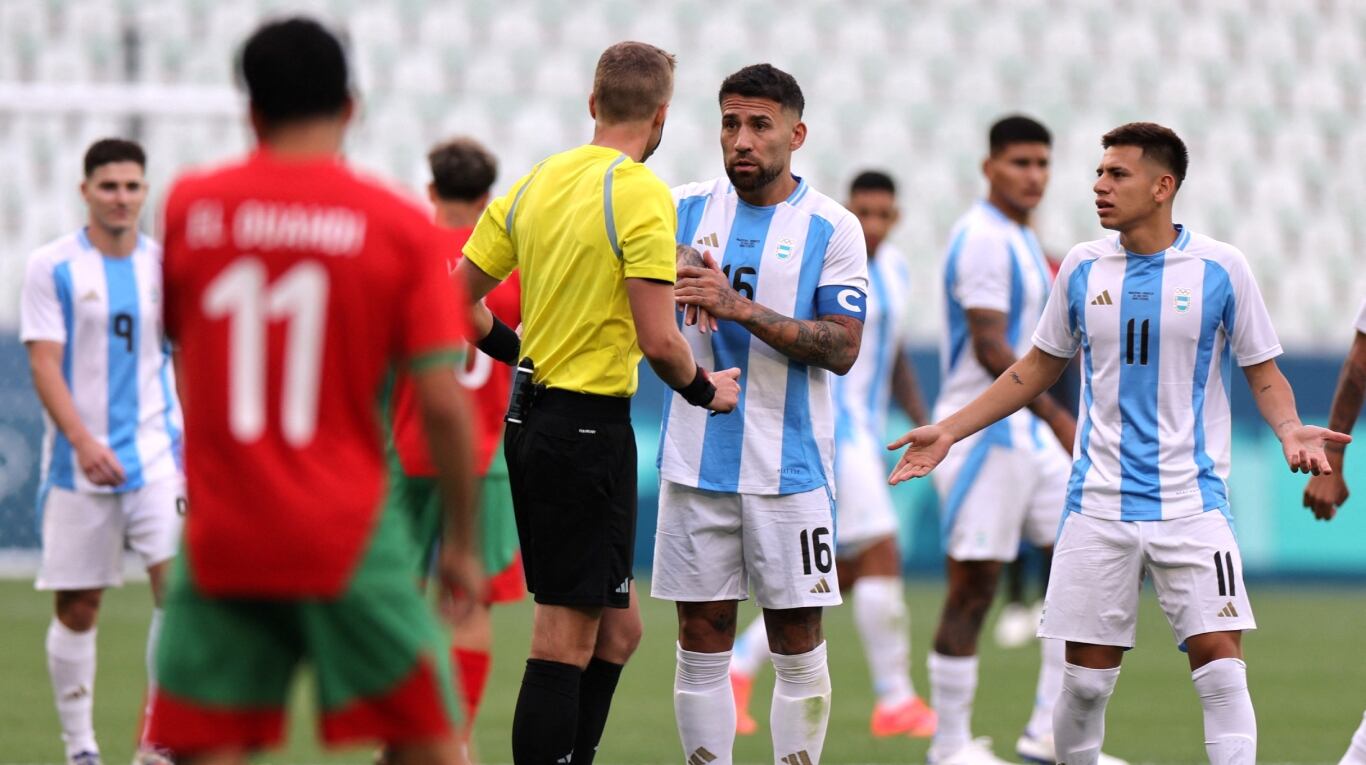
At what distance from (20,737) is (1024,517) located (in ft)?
14.6

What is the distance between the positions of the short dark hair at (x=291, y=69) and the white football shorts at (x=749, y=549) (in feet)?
8.05

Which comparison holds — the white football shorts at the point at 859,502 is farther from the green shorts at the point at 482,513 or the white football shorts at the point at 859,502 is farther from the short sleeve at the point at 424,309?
the short sleeve at the point at 424,309

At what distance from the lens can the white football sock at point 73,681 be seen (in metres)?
6.95

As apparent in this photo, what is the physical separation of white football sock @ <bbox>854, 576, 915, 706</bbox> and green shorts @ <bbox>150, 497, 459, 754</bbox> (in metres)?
5.32

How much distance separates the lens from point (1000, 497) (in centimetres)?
770

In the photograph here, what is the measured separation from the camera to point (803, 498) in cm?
563

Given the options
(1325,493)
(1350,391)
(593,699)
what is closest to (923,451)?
(593,699)

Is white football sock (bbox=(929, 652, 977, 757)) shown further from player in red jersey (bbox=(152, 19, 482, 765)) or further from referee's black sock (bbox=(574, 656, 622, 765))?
player in red jersey (bbox=(152, 19, 482, 765))

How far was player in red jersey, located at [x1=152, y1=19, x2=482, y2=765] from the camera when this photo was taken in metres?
3.35

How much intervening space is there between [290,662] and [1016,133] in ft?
17.2

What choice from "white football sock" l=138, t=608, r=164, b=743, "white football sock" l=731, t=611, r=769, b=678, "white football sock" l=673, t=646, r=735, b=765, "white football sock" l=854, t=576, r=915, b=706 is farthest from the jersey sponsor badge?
"white football sock" l=731, t=611, r=769, b=678

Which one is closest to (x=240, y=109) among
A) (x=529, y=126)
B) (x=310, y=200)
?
(x=529, y=126)

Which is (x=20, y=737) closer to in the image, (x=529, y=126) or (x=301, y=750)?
(x=301, y=750)

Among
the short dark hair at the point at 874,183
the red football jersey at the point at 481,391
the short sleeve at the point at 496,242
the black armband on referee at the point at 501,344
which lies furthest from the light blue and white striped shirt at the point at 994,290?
the short sleeve at the point at 496,242
